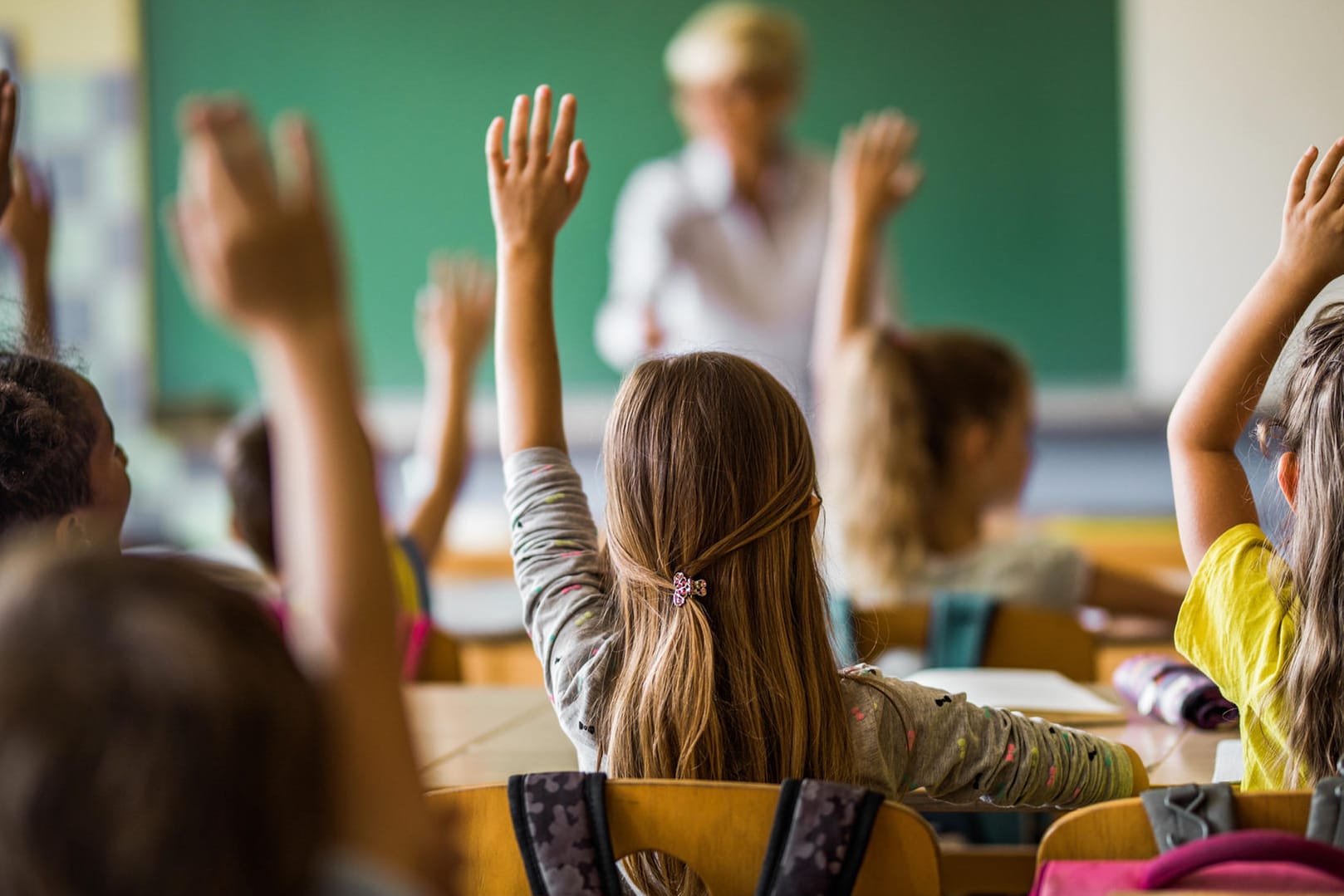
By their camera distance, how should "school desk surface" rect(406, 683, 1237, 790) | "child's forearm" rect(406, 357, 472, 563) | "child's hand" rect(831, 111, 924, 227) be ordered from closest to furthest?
"school desk surface" rect(406, 683, 1237, 790) → "child's forearm" rect(406, 357, 472, 563) → "child's hand" rect(831, 111, 924, 227)

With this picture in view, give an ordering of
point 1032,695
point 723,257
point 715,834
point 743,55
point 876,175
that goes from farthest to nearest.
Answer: point 723,257 < point 743,55 < point 876,175 < point 1032,695 < point 715,834

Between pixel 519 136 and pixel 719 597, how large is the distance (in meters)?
0.56

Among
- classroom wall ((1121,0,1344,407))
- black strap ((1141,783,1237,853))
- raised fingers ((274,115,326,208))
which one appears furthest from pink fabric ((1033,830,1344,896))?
classroom wall ((1121,0,1344,407))

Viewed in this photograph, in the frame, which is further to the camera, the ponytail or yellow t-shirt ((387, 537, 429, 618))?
the ponytail

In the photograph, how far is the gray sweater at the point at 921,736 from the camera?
3.79 ft

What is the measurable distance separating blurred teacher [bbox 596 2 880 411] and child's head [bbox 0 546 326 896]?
112 inches

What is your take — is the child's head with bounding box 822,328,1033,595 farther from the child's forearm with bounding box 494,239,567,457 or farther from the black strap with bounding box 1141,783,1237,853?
the black strap with bounding box 1141,783,1237,853

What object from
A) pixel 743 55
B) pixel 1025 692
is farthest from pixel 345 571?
pixel 743 55

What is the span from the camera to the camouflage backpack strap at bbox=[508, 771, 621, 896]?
38.0 inches

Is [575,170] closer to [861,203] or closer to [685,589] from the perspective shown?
[685,589]

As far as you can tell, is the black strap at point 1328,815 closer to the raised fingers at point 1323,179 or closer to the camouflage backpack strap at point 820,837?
the camouflage backpack strap at point 820,837

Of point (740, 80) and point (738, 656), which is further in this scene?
point (740, 80)

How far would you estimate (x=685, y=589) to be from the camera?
3.77 ft

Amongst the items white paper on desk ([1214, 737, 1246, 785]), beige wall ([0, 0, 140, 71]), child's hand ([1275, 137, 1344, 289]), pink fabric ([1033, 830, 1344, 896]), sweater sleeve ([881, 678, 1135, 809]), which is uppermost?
beige wall ([0, 0, 140, 71])
